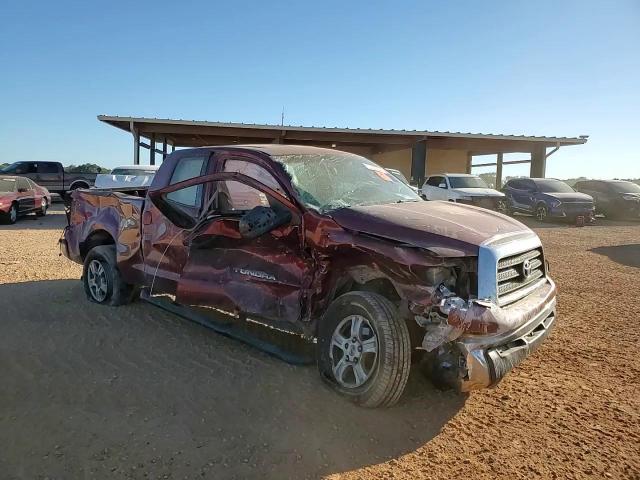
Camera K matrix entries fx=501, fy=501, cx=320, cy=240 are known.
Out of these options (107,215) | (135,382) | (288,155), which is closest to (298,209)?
(288,155)

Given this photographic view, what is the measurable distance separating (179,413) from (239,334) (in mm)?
970

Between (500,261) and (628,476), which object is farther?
(500,261)

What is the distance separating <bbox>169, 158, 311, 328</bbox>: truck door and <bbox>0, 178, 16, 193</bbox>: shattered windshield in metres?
13.5

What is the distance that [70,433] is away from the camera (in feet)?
10.2

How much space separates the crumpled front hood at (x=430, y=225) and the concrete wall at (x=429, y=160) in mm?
24225

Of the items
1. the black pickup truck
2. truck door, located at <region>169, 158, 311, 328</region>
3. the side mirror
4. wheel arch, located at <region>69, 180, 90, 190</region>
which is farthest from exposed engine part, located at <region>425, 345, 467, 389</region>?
wheel arch, located at <region>69, 180, 90, 190</region>

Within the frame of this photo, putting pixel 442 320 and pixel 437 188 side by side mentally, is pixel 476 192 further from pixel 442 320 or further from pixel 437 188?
pixel 442 320

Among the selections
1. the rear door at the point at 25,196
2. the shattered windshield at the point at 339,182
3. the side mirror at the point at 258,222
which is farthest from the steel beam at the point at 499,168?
the side mirror at the point at 258,222

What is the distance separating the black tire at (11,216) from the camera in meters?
14.6

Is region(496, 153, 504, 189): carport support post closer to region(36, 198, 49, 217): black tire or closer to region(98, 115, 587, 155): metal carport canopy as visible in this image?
region(98, 115, 587, 155): metal carport canopy

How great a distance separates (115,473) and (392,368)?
1.73 m

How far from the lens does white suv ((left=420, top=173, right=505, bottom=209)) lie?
55.2 feet

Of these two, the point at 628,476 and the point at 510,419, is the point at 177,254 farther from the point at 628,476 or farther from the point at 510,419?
the point at 628,476

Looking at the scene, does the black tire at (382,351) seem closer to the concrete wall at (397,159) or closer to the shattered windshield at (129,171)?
the shattered windshield at (129,171)
